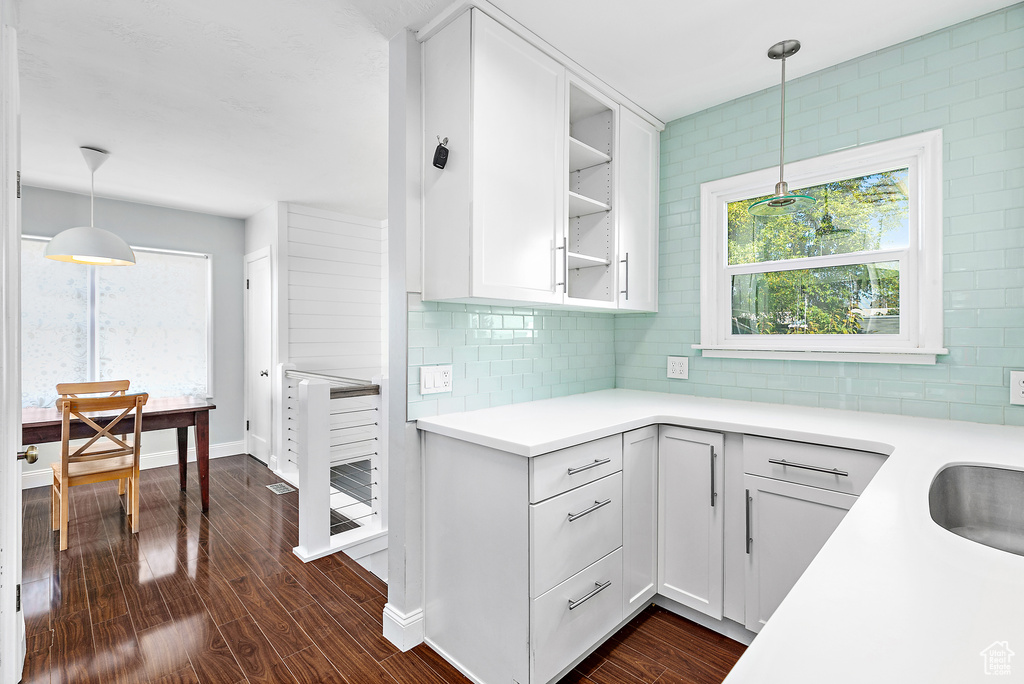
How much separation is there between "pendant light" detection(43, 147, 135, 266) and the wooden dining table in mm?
1025

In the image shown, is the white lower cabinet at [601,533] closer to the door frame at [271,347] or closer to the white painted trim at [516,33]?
the white painted trim at [516,33]

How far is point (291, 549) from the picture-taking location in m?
2.86

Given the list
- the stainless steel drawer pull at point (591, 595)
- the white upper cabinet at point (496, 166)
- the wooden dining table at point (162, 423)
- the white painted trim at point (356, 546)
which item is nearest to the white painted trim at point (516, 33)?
the white upper cabinet at point (496, 166)

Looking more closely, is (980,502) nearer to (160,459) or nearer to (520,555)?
(520,555)

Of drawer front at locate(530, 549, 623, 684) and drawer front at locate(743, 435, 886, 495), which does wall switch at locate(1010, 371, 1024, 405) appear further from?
drawer front at locate(530, 549, 623, 684)

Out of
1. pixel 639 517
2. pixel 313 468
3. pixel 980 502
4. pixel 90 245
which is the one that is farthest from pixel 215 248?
pixel 980 502

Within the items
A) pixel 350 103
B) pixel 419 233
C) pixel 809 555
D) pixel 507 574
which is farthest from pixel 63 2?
pixel 809 555

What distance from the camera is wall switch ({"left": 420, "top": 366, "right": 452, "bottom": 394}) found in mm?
1989

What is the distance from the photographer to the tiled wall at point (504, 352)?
202cm

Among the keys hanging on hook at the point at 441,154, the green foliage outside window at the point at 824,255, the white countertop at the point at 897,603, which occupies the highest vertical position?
the keys hanging on hook at the point at 441,154

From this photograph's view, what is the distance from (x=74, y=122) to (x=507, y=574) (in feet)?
11.3

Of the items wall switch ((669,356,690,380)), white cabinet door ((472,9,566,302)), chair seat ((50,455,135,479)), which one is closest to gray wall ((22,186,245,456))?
chair seat ((50,455,135,479))

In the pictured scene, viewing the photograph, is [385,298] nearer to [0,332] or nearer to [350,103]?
[350,103]

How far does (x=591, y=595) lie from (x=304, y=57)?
2.55 meters
